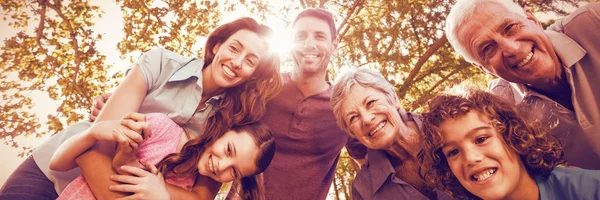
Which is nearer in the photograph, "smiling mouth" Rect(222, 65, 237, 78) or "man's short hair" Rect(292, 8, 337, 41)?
"smiling mouth" Rect(222, 65, 237, 78)

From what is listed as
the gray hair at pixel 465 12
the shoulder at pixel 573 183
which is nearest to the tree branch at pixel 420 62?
the gray hair at pixel 465 12

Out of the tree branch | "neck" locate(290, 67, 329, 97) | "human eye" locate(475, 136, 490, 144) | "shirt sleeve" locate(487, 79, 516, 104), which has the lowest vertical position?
the tree branch

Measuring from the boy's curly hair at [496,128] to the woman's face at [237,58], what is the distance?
1441 mm

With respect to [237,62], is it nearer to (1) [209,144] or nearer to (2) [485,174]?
(1) [209,144]

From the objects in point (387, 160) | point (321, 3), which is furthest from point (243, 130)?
point (321, 3)

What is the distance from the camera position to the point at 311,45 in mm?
4098

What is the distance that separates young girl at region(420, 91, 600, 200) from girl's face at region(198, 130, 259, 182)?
51.7 inches

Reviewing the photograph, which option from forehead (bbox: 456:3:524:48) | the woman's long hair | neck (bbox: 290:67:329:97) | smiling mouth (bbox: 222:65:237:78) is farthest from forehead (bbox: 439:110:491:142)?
neck (bbox: 290:67:329:97)

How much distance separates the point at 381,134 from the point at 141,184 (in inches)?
71.9

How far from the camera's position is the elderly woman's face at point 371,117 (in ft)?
10.2

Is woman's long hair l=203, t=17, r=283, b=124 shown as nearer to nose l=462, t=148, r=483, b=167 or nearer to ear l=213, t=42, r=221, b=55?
ear l=213, t=42, r=221, b=55

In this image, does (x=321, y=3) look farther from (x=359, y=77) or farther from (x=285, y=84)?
(x=359, y=77)

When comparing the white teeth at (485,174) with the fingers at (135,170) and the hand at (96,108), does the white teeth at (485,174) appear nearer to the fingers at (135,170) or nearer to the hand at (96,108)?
the fingers at (135,170)

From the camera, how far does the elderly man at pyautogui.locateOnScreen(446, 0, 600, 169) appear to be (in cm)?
258
